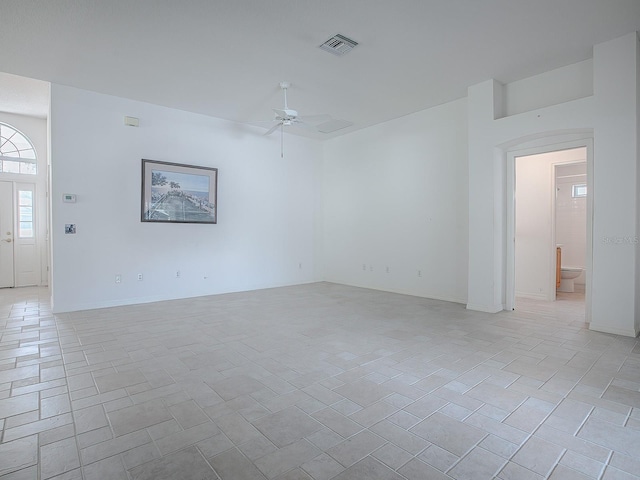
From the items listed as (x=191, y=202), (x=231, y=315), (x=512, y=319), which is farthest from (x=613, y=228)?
(x=191, y=202)

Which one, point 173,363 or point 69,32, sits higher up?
point 69,32

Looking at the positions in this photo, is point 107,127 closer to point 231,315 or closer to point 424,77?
point 231,315

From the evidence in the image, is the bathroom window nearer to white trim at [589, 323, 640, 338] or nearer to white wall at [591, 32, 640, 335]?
white wall at [591, 32, 640, 335]

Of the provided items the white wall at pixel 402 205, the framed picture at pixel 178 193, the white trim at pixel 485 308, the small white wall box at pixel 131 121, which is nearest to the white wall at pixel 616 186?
the white trim at pixel 485 308

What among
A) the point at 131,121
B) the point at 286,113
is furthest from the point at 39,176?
the point at 286,113

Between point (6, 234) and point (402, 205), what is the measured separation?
26.8 feet

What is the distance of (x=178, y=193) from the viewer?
238 inches

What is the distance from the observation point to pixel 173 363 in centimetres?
304

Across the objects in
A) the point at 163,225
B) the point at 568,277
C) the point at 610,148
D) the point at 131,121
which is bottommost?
the point at 568,277

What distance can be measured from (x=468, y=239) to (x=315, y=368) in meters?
3.60

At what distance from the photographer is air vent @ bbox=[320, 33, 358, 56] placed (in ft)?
12.2

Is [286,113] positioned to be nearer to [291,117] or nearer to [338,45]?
[291,117]

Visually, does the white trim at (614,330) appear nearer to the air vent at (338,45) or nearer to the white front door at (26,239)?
the air vent at (338,45)

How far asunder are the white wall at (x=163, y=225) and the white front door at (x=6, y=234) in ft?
11.2
